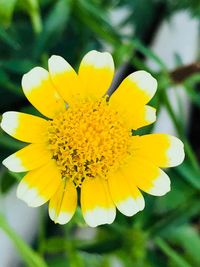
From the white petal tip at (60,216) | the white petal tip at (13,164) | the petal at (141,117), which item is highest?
the white petal tip at (13,164)

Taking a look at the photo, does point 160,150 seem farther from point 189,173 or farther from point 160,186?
point 189,173

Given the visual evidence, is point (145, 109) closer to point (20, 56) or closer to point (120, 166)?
point (120, 166)

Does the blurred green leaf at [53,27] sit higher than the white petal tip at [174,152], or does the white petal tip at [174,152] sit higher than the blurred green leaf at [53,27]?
the blurred green leaf at [53,27]

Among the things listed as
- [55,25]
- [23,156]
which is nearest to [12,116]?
[23,156]

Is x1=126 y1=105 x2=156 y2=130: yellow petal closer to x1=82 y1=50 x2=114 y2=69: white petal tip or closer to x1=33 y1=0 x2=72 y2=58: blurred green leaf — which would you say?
x1=82 y1=50 x2=114 y2=69: white petal tip

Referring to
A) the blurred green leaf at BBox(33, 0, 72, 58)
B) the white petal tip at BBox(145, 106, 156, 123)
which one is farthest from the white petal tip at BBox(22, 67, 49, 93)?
the blurred green leaf at BBox(33, 0, 72, 58)

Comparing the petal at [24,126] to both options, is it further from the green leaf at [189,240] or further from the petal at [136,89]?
the green leaf at [189,240]

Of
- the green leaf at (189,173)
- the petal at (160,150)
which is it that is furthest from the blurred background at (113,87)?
the petal at (160,150)

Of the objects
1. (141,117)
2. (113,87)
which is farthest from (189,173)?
(113,87)
